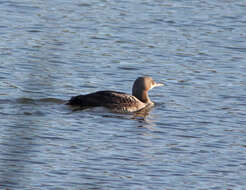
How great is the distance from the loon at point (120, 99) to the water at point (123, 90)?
17cm

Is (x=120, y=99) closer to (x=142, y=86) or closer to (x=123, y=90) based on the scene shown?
(x=142, y=86)

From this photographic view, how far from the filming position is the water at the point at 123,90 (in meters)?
7.46

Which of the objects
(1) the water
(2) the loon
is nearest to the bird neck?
(2) the loon

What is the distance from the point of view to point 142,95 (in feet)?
42.1

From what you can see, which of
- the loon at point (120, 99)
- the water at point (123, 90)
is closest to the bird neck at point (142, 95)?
the loon at point (120, 99)

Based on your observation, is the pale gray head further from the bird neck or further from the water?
the water

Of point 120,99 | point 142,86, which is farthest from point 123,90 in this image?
point 120,99

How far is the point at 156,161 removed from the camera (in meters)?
8.59

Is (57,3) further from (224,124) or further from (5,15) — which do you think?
(224,124)

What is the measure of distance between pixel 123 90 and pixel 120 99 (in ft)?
5.88

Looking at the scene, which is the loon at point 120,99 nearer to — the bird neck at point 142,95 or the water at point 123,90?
the bird neck at point 142,95

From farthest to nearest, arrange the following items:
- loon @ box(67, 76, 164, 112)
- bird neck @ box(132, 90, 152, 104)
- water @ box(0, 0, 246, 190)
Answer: bird neck @ box(132, 90, 152, 104)
loon @ box(67, 76, 164, 112)
water @ box(0, 0, 246, 190)

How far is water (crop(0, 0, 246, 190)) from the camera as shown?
294 inches

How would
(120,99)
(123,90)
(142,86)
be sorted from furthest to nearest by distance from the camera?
(123,90), (142,86), (120,99)
